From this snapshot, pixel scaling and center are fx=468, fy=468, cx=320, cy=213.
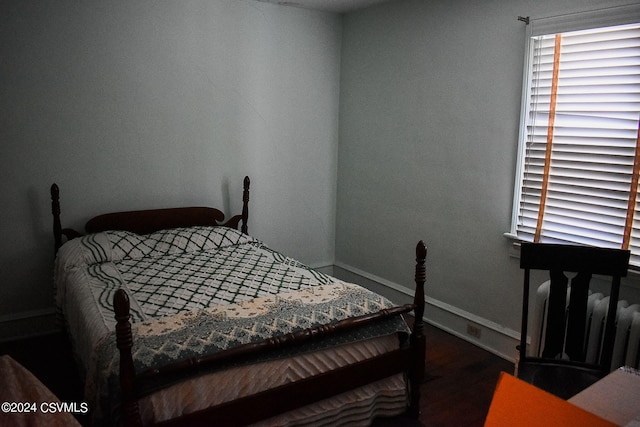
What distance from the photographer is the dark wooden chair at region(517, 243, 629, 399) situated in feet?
6.95

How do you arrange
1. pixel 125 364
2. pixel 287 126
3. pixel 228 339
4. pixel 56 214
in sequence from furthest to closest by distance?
pixel 287 126 < pixel 56 214 < pixel 228 339 < pixel 125 364

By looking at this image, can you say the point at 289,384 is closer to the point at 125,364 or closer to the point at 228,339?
the point at 228,339

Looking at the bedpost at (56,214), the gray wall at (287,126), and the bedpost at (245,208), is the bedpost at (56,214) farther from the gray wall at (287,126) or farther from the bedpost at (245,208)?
the bedpost at (245,208)

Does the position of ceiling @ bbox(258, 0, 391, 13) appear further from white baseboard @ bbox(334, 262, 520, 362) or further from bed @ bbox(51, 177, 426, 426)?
white baseboard @ bbox(334, 262, 520, 362)

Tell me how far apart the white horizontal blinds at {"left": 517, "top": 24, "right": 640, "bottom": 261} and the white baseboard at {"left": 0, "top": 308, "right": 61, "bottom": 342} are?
11.0 feet

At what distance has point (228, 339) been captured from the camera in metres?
2.00

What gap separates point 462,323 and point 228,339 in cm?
207

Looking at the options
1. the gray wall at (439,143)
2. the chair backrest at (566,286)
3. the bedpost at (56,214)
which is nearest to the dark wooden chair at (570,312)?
the chair backrest at (566,286)

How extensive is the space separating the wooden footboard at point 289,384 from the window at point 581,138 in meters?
1.07

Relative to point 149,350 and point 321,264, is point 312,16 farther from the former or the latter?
point 149,350

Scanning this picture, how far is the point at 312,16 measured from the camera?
4211mm

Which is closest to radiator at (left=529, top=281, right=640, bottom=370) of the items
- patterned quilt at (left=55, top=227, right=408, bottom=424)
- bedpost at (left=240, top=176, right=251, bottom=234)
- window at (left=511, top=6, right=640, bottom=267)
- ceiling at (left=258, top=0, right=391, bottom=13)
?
window at (left=511, top=6, right=640, bottom=267)

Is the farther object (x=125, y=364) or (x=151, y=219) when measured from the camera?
(x=151, y=219)

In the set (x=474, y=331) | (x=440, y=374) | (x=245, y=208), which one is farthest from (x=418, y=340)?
(x=245, y=208)
